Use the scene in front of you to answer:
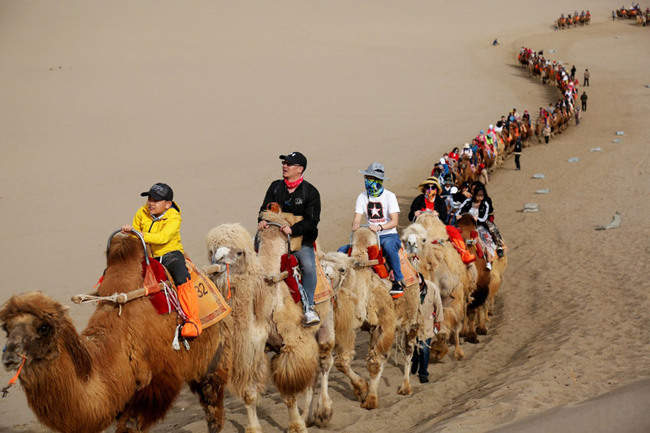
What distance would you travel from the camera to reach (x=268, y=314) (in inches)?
273

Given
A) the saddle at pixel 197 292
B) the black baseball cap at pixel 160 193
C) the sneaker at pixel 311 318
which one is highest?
the black baseball cap at pixel 160 193

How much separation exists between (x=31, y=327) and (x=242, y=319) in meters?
2.28

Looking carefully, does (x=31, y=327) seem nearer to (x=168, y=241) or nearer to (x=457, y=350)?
(x=168, y=241)

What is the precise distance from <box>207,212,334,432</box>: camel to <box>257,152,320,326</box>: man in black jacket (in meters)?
0.16

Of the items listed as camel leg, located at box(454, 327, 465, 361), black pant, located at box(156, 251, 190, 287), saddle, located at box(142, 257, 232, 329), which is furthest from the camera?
camel leg, located at box(454, 327, 465, 361)

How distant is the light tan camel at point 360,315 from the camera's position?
26.3 ft

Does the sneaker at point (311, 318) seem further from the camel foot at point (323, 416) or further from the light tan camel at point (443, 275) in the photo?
the light tan camel at point (443, 275)

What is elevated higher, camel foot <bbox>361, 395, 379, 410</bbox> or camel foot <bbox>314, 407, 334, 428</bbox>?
camel foot <bbox>314, 407, 334, 428</bbox>

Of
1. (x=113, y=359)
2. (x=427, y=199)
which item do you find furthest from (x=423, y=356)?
(x=113, y=359)

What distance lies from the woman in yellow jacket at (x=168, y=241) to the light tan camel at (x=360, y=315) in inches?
79.6

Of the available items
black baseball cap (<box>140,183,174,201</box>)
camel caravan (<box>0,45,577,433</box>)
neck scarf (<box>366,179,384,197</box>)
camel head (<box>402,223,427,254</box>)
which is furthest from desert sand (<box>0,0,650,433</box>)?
black baseball cap (<box>140,183,174,201</box>)

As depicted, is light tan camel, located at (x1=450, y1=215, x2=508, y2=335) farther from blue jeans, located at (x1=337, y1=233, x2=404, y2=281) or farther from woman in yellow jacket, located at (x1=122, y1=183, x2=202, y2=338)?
woman in yellow jacket, located at (x1=122, y1=183, x2=202, y2=338)

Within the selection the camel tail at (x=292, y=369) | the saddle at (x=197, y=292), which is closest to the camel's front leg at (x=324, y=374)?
the camel tail at (x=292, y=369)

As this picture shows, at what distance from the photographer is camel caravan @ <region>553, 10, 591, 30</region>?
66938 mm
